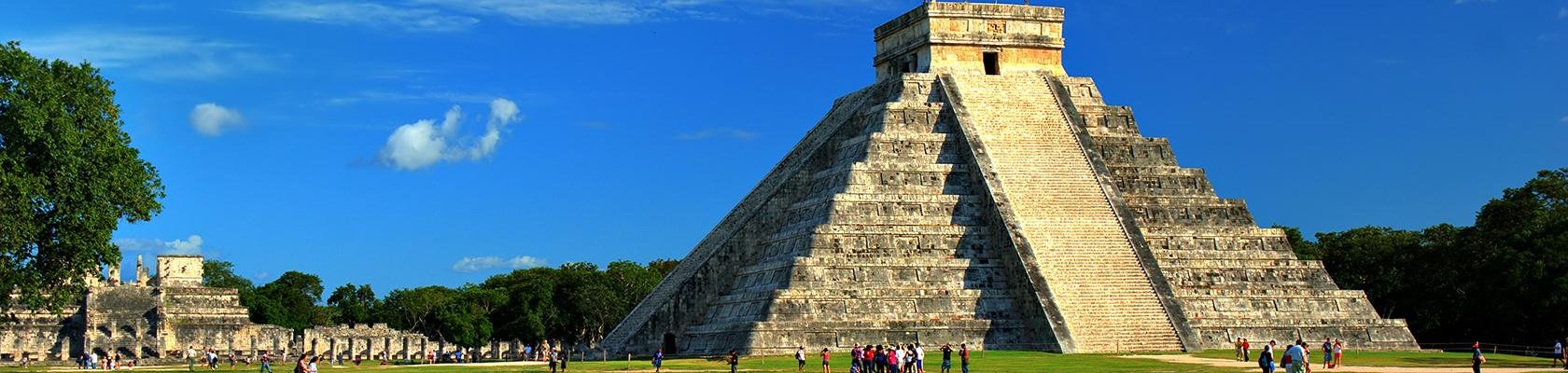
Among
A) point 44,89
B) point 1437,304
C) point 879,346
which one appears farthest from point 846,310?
point 1437,304

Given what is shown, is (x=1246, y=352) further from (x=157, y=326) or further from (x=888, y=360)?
(x=157, y=326)

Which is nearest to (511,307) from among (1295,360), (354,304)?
(354,304)

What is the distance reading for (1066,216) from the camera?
50406 mm

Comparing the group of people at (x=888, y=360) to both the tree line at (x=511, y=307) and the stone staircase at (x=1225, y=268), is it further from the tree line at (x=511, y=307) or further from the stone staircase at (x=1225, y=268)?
the tree line at (x=511, y=307)

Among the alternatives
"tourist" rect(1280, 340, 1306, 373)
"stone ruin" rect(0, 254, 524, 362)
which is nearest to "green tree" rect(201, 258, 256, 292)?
"stone ruin" rect(0, 254, 524, 362)

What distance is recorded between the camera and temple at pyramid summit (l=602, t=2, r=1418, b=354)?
46.3 meters

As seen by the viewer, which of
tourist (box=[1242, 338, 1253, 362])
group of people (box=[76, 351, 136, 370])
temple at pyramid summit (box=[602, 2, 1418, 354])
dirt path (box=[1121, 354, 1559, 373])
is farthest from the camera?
group of people (box=[76, 351, 136, 370])

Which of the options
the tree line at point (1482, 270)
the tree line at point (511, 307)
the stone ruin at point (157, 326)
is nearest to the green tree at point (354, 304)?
the tree line at point (511, 307)

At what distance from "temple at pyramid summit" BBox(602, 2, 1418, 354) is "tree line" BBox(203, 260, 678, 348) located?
29.6 metres

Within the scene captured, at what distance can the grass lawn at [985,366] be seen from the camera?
3834cm

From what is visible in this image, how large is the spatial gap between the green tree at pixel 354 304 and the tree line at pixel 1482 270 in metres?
53.8

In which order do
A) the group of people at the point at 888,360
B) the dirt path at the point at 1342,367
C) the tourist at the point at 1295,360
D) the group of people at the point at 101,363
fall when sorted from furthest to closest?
the group of people at the point at 101,363
the dirt path at the point at 1342,367
the group of people at the point at 888,360
the tourist at the point at 1295,360

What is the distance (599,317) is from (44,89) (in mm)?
47951

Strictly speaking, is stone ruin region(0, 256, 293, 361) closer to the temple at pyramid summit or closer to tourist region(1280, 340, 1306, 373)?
the temple at pyramid summit
